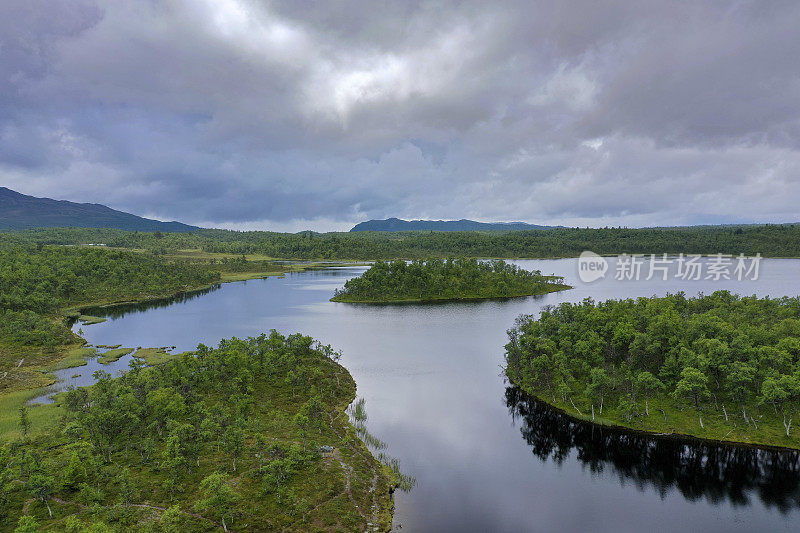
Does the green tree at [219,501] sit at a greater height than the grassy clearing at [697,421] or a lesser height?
greater

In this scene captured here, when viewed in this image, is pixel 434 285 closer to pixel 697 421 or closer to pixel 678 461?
pixel 697 421

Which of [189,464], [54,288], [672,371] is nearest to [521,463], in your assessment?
[672,371]

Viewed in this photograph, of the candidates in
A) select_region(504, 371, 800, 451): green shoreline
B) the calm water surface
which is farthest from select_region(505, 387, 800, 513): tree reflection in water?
select_region(504, 371, 800, 451): green shoreline

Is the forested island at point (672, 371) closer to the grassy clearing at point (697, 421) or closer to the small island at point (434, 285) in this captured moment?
the grassy clearing at point (697, 421)

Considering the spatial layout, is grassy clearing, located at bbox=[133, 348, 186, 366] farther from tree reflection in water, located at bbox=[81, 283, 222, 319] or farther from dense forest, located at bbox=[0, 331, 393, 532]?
tree reflection in water, located at bbox=[81, 283, 222, 319]

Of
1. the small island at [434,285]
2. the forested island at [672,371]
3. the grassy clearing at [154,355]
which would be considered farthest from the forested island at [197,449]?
the small island at [434,285]

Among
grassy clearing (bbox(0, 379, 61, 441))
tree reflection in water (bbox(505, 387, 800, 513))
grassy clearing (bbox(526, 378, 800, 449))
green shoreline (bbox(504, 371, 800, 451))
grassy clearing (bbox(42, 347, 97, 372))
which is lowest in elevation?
tree reflection in water (bbox(505, 387, 800, 513))

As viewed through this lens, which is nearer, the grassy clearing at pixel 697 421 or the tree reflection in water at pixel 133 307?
the grassy clearing at pixel 697 421
